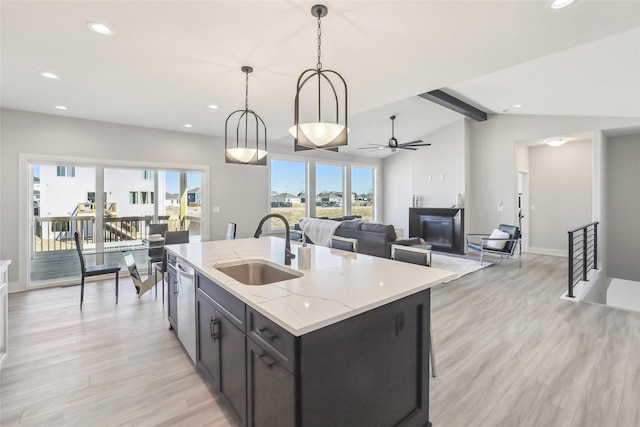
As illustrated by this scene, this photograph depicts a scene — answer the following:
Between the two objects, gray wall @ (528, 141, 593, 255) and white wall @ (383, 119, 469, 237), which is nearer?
gray wall @ (528, 141, 593, 255)

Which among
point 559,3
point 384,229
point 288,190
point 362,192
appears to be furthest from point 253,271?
point 362,192

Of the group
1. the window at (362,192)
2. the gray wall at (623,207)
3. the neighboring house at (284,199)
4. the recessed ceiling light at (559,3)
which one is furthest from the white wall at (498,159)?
the recessed ceiling light at (559,3)

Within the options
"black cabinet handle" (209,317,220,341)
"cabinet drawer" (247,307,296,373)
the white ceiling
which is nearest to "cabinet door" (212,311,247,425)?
"black cabinet handle" (209,317,220,341)

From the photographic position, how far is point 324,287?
1558mm

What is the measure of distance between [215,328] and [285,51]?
2.32m

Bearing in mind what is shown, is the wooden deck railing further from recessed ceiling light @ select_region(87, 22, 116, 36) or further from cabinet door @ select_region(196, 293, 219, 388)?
cabinet door @ select_region(196, 293, 219, 388)

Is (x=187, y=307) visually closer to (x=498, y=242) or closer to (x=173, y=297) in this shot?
(x=173, y=297)

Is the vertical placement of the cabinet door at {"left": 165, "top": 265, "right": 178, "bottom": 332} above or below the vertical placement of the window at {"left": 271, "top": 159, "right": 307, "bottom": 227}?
below

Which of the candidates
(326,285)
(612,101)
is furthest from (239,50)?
(612,101)

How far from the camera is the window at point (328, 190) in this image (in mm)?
8195

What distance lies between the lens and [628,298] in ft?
17.1

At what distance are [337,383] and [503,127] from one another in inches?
287

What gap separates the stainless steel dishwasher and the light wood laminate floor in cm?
20

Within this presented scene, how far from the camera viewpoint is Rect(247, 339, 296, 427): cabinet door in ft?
3.84
